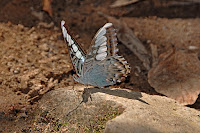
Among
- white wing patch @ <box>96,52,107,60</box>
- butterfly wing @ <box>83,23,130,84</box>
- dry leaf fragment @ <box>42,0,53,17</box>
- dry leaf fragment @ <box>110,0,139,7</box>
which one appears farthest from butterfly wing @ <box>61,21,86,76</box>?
dry leaf fragment @ <box>110,0,139,7</box>

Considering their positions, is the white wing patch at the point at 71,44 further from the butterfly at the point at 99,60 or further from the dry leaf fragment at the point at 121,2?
the dry leaf fragment at the point at 121,2

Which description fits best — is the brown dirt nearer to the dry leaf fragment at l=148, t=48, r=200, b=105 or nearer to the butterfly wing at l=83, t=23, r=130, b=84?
the dry leaf fragment at l=148, t=48, r=200, b=105

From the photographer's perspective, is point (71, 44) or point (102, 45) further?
point (71, 44)

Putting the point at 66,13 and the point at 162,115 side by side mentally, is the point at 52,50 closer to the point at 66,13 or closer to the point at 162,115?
the point at 66,13

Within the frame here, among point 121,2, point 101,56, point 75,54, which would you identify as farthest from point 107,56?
point 121,2

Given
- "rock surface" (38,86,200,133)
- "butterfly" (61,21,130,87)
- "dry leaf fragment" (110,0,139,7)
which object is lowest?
"rock surface" (38,86,200,133)

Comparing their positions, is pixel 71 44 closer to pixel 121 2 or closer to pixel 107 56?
pixel 107 56
